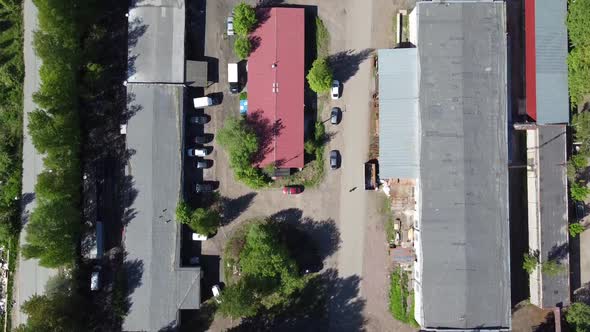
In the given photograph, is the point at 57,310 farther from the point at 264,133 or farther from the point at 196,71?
the point at 196,71

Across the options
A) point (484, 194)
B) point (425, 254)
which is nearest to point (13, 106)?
point (425, 254)

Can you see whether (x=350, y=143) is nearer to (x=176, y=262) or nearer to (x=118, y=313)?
(x=176, y=262)

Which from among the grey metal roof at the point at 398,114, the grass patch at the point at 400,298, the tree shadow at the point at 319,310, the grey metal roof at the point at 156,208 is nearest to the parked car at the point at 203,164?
the grey metal roof at the point at 156,208

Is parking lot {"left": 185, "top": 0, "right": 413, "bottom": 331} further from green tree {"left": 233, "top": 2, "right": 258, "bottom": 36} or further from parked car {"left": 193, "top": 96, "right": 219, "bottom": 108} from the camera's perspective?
green tree {"left": 233, "top": 2, "right": 258, "bottom": 36}

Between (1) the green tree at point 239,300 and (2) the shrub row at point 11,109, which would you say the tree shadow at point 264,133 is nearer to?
(1) the green tree at point 239,300

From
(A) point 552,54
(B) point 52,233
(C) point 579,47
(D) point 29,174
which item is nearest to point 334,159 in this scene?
(A) point 552,54

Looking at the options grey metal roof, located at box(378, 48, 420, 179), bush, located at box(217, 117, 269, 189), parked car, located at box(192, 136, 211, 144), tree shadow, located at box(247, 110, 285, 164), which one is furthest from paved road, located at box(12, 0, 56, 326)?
grey metal roof, located at box(378, 48, 420, 179)
